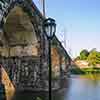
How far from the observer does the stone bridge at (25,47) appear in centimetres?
2252

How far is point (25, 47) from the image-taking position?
24.0 meters

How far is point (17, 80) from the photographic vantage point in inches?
947

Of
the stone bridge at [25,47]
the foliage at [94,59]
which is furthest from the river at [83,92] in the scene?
the foliage at [94,59]

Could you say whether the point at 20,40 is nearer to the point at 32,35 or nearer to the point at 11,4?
the point at 32,35

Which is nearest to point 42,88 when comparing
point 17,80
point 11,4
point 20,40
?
point 17,80

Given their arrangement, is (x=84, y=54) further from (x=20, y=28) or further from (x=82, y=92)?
(x=82, y=92)

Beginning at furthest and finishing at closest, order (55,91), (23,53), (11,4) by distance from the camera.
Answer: (23,53) < (55,91) < (11,4)

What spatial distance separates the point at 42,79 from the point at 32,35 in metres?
3.16

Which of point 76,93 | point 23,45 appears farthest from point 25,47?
point 76,93

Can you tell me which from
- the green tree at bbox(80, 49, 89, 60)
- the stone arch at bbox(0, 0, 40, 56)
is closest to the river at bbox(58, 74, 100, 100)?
the stone arch at bbox(0, 0, 40, 56)

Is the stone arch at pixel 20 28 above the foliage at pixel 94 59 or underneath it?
above

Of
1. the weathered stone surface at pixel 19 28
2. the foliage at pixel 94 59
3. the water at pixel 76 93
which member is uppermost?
the weathered stone surface at pixel 19 28

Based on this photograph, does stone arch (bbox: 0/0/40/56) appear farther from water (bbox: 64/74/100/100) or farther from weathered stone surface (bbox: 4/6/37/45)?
water (bbox: 64/74/100/100)

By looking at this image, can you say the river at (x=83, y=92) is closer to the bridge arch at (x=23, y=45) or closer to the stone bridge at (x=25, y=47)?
the stone bridge at (x=25, y=47)
